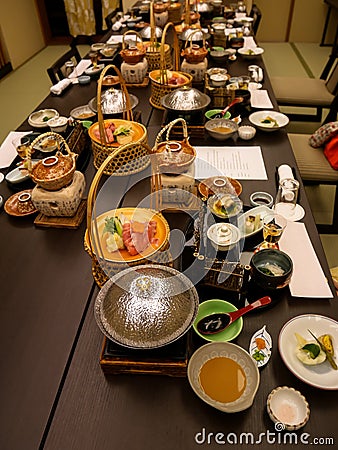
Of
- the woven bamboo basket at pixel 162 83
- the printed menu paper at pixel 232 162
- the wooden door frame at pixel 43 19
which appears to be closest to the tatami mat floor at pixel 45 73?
the wooden door frame at pixel 43 19

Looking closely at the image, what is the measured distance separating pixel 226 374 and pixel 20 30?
5.94 metres

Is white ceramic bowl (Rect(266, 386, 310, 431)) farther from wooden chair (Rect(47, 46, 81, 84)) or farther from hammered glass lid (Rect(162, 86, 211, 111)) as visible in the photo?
wooden chair (Rect(47, 46, 81, 84))

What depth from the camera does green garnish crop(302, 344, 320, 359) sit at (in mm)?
1024

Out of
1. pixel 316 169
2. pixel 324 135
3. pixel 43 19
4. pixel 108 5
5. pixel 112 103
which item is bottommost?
pixel 43 19

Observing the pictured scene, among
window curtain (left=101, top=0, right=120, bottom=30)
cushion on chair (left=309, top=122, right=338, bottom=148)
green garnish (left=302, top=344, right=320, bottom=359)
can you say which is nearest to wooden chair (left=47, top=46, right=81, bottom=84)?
cushion on chair (left=309, top=122, right=338, bottom=148)

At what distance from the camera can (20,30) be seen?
5.46 metres

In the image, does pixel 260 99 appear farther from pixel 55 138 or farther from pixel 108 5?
pixel 108 5

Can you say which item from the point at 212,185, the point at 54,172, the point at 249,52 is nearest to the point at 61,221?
the point at 54,172

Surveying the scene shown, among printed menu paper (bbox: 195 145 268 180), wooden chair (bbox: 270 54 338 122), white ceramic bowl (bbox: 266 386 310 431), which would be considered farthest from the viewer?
wooden chair (bbox: 270 54 338 122)

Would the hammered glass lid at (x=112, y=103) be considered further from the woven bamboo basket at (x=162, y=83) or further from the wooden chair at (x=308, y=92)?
the wooden chair at (x=308, y=92)

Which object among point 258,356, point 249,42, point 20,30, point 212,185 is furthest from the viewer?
point 20,30

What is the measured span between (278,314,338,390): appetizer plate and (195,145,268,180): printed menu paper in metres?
0.81

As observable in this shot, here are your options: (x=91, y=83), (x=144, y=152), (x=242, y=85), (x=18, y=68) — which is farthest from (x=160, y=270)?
(x=18, y=68)

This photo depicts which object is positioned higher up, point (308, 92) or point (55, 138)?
point (55, 138)
